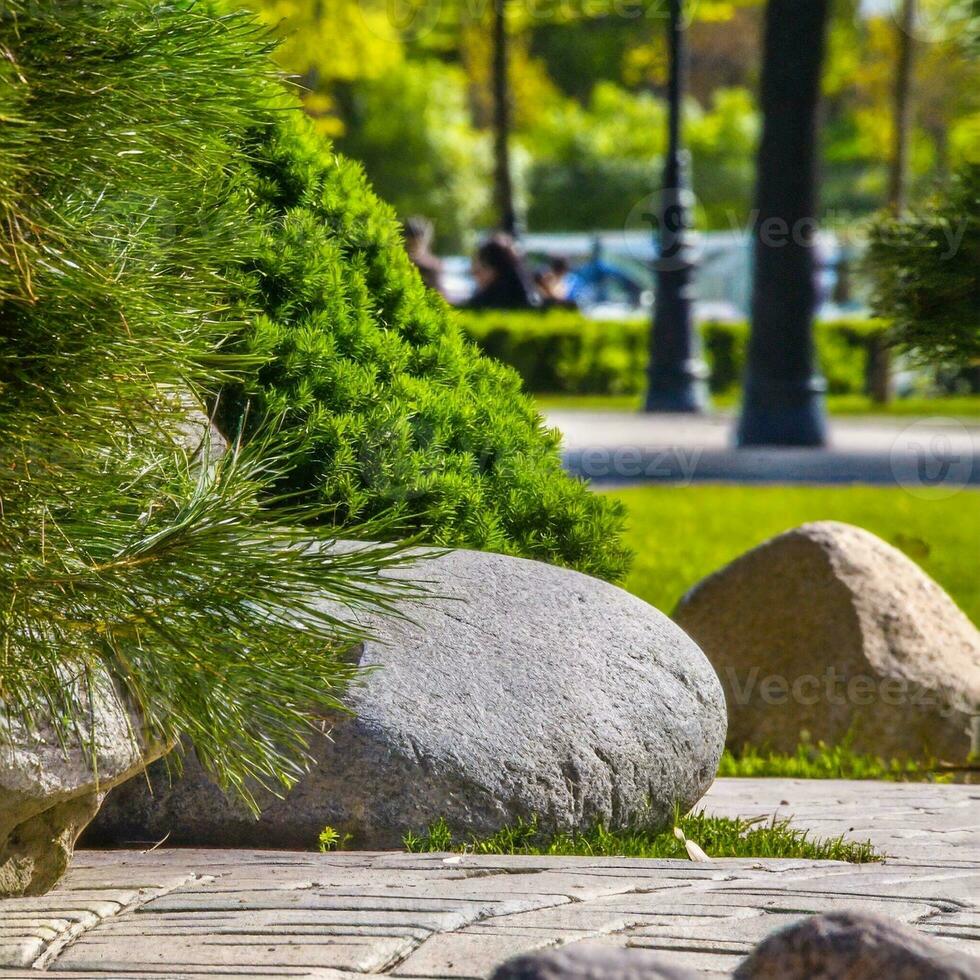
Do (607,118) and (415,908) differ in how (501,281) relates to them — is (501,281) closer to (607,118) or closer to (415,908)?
(415,908)

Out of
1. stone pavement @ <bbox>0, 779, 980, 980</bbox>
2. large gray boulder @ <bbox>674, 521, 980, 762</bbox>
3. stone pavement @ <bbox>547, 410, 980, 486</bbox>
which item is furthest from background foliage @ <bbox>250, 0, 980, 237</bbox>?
stone pavement @ <bbox>0, 779, 980, 980</bbox>

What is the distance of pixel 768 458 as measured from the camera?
45.6 ft

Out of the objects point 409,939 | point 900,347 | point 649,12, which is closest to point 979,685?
point 900,347

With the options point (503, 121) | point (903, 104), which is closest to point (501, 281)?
point (503, 121)

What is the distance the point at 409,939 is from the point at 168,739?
26.3 inches

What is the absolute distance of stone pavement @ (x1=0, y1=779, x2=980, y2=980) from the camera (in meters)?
2.98

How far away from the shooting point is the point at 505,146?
24.6 m

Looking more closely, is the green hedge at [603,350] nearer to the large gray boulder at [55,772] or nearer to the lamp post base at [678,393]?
the lamp post base at [678,393]

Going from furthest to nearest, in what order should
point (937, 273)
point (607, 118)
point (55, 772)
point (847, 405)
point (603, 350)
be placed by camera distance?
1. point (607, 118)
2. point (603, 350)
3. point (847, 405)
4. point (937, 273)
5. point (55, 772)

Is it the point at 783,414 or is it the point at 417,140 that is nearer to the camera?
the point at 783,414

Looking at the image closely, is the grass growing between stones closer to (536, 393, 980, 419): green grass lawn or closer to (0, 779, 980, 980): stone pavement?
(0, 779, 980, 980): stone pavement

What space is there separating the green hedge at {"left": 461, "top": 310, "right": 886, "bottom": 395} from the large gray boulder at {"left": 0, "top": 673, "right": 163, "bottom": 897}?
17.8 metres

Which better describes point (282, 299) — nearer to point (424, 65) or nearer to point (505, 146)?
point (505, 146)

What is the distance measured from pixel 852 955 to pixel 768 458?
38.8ft
